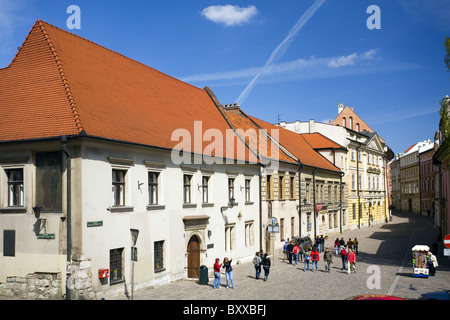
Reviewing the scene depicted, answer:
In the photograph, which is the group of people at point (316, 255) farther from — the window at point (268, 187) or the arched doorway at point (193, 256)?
the arched doorway at point (193, 256)

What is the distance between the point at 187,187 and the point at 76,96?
759 centimetres

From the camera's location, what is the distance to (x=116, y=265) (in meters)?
18.4

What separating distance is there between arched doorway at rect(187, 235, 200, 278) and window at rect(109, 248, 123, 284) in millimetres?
5219

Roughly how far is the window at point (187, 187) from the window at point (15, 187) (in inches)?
312

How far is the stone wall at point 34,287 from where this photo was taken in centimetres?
1658

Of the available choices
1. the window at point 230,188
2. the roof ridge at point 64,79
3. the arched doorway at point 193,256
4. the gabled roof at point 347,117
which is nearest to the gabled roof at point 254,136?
the window at point 230,188

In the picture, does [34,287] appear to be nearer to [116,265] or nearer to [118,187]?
[116,265]

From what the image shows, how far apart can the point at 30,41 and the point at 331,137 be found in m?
40.8

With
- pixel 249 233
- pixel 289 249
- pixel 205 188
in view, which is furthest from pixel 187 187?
pixel 289 249

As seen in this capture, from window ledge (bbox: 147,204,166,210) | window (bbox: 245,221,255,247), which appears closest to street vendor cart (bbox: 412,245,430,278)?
window (bbox: 245,221,255,247)

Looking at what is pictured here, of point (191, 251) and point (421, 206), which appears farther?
point (421, 206)
